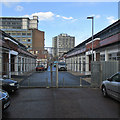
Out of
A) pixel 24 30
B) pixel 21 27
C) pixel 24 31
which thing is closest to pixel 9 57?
pixel 24 31

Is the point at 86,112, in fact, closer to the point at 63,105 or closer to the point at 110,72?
the point at 63,105

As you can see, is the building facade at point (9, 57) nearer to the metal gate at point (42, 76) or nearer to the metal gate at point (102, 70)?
the metal gate at point (42, 76)

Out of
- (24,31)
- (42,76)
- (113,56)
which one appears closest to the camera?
(113,56)

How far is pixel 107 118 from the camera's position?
15.3 ft

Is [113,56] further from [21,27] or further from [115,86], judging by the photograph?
[21,27]

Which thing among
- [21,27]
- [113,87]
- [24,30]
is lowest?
[113,87]

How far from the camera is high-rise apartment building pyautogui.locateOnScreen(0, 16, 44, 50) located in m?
89.0

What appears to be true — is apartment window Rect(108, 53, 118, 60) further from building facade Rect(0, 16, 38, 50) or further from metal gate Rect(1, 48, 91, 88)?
building facade Rect(0, 16, 38, 50)

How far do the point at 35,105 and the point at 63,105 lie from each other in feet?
4.37

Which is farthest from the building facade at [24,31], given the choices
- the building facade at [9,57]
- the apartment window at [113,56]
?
the apartment window at [113,56]

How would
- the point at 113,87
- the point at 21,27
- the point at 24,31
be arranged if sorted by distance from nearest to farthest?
the point at 113,87 < the point at 24,31 < the point at 21,27

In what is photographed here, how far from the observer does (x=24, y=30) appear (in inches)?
3563

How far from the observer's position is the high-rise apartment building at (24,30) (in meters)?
89.0

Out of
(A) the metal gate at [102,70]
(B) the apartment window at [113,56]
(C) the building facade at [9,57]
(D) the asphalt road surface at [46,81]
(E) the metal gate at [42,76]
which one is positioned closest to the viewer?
(A) the metal gate at [102,70]
